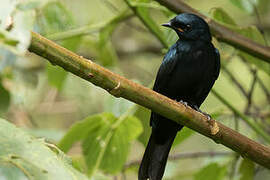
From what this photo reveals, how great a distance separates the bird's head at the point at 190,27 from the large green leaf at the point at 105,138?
2.58 feet

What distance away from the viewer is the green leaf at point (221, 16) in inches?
143

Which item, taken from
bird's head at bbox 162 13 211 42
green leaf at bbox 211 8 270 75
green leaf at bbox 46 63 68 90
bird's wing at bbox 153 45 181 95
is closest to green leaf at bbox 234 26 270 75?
green leaf at bbox 211 8 270 75

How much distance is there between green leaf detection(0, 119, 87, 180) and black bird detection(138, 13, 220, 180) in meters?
2.03

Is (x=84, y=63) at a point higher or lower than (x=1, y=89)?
higher

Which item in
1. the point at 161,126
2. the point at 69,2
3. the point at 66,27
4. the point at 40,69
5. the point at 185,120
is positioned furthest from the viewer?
the point at 69,2

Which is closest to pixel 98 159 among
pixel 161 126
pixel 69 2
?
pixel 161 126

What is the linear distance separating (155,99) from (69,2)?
16.6 ft

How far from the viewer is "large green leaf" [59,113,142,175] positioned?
344 cm

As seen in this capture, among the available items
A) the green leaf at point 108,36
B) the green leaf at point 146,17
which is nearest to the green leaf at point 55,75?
the green leaf at point 108,36

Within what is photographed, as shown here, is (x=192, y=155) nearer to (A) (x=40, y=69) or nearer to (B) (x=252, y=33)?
(B) (x=252, y=33)

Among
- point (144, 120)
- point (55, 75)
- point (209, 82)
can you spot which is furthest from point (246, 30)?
point (55, 75)

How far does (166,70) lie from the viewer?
12.3 feet

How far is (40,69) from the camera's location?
6.29m

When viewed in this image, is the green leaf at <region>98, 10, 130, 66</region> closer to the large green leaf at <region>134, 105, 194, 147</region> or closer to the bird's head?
the bird's head
